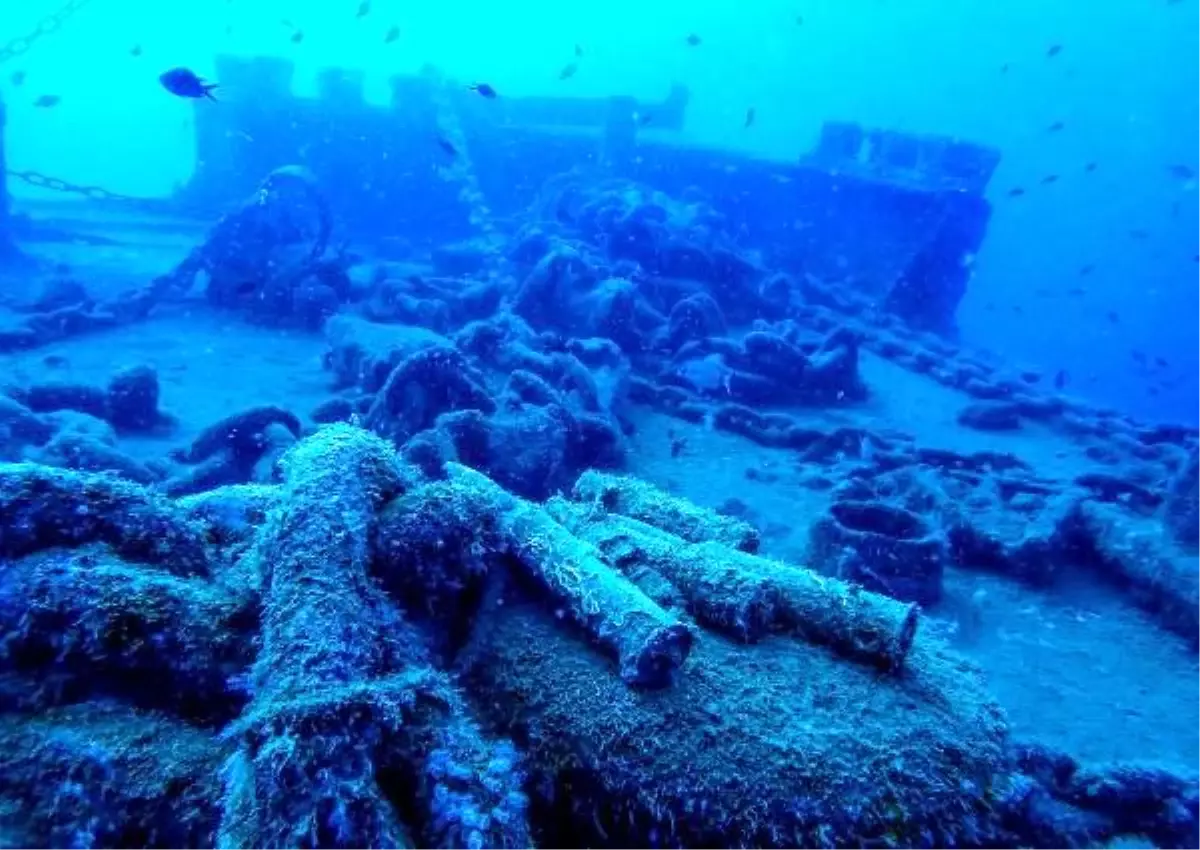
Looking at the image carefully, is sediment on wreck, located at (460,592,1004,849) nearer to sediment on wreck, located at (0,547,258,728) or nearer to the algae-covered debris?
the algae-covered debris

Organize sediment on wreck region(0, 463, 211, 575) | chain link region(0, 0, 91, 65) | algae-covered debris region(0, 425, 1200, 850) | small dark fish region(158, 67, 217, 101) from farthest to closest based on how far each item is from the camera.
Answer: chain link region(0, 0, 91, 65)
small dark fish region(158, 67, 217, 101)
sediment on wreck region(0, 463, 211, 575)
algae-covered debris region(0, 425, 1200, 850)

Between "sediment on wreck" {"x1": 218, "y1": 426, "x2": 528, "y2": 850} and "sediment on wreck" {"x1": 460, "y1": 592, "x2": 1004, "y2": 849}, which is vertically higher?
"sediment on wreck" {"x1": 218, "y1": 426, "x2": 528, "y2": 850}

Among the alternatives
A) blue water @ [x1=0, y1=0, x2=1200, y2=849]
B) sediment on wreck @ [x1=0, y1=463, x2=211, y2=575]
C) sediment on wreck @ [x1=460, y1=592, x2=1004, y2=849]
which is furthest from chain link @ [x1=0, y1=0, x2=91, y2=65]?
sediment on wreck @ [x1=460, y1=592, x2=1004, y2=849]

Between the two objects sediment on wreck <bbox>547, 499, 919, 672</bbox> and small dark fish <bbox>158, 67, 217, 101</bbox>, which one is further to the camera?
small dark fish <bbox>158, 67, 217, 101</bbox>

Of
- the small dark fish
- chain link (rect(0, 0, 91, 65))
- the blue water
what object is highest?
chain link (rect(0, 0, 91, 65))

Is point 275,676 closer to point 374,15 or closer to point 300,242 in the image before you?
point 300,242

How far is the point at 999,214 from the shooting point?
5965 inches

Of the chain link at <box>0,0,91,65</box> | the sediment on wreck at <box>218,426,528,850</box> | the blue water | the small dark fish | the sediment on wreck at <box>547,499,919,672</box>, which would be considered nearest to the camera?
the sediment on wreck at <box>218,426,528,850</box>

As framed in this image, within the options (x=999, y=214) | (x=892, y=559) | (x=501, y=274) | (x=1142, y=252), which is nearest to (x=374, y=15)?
(x=999, y=214)

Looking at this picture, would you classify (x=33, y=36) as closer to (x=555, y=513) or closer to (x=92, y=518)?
(x=92, y=518)

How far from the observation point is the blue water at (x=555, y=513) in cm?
203

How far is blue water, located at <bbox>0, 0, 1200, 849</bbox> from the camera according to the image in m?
2.03

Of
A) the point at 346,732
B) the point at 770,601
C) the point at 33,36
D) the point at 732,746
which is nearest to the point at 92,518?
the point at 346,732

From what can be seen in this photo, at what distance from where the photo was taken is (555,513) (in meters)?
3.53
